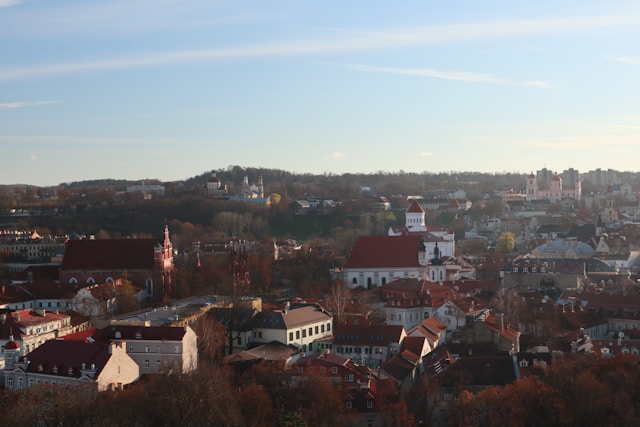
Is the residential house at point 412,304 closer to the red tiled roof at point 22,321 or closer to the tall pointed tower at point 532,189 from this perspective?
the red tiled roof at point 22,321

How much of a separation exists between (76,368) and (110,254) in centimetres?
2189

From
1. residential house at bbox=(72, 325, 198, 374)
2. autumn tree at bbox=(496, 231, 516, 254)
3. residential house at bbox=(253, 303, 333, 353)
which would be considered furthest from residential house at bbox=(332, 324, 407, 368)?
autumn tree at bbox=(496, 231, 516, 254)

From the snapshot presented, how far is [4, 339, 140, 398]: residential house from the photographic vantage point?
32.6 m

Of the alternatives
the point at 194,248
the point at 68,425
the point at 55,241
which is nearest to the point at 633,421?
the point at 68,425

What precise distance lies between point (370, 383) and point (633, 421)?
837 cm

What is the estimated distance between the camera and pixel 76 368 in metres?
33.2

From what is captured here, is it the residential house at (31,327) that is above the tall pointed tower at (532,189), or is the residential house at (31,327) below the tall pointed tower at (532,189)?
below

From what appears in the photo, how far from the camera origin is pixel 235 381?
108ft

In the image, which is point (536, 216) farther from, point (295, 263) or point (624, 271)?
point (295, 263)

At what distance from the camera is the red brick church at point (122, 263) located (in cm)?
5362

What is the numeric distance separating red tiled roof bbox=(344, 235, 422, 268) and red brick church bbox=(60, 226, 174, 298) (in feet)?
35.3

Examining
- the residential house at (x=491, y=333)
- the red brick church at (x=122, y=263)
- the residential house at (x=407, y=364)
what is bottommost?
the residential house at (x=407, y=364)

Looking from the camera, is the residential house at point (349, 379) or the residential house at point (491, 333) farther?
the residential house at point (491, 333)

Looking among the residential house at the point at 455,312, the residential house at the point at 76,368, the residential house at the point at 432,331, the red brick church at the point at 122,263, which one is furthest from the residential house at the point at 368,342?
the red brick church at the point at 122,263
